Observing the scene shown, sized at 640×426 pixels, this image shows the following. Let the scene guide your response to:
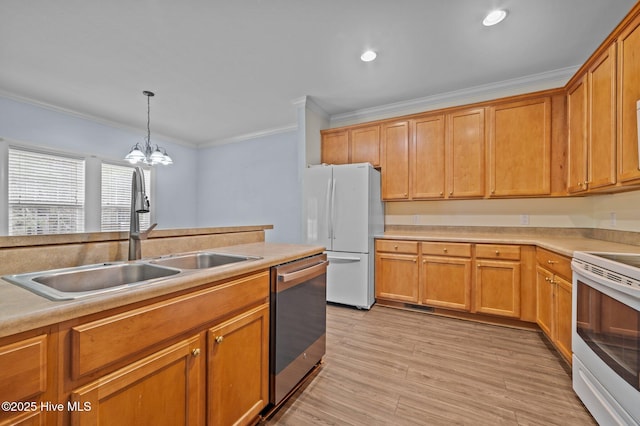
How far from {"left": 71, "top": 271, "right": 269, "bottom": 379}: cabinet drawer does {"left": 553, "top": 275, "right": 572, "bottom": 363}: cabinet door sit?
225 cm

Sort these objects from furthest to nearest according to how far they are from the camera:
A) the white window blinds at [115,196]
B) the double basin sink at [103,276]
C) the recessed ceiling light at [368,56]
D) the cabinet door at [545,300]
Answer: the white window blinds at [115,196]
the recessed ceiling light at [368,56]
the cabinet door at [545,300]
the double basin sink at [103,276]

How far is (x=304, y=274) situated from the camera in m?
1.71

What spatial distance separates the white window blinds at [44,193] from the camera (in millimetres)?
3555

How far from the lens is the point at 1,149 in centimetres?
342

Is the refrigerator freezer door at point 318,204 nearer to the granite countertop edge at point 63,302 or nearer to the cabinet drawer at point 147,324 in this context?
the cabinet drawer at point 147,324

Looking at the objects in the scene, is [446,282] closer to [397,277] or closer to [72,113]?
[397,277]

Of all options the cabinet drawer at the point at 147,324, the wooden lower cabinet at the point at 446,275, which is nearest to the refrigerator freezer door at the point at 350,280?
the wooden lower cabinet at the point at 446,275

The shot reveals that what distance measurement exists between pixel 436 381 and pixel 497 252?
5.15ft

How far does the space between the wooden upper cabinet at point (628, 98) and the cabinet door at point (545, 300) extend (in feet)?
3.08

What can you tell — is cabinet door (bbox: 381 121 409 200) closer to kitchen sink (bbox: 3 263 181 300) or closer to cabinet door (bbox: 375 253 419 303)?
cabinet door (bbox: 375 253 419 303)

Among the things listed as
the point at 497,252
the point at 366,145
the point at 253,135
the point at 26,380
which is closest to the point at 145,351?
the point at 26,380

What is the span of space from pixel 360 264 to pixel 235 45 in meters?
2.66

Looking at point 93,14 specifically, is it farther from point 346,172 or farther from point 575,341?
point 575,341

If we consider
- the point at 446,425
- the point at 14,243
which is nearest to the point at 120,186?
the point at 14,243
